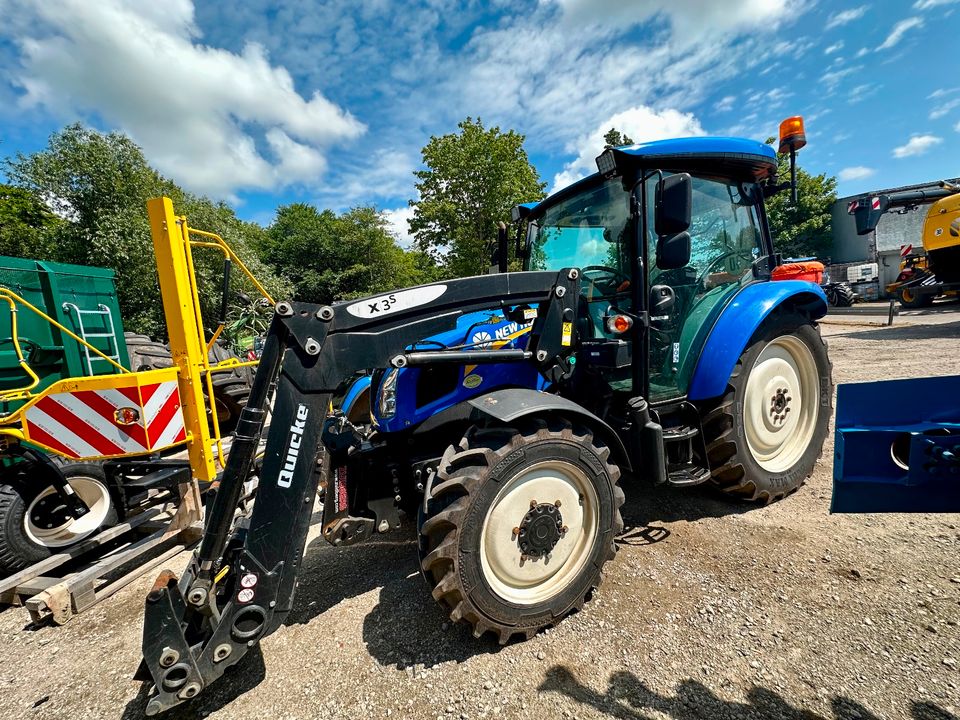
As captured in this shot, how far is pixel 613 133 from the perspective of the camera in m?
14.5

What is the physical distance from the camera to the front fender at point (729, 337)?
2.95 meters

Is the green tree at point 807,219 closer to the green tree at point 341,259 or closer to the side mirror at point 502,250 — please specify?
the green tree at point 341,259

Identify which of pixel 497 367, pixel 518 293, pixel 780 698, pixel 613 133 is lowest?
pixel 780 698

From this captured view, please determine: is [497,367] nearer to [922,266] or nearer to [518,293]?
[518,293]

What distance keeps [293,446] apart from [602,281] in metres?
2.20

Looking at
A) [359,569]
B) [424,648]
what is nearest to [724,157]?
A: [424,648]

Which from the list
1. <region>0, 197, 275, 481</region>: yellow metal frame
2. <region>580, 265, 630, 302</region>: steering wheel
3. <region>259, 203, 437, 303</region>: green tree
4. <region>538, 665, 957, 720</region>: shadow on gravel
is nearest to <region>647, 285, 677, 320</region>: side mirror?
<region>580, 265, 630, 302</region>: steering wheel

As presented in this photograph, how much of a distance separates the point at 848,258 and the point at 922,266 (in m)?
16.5

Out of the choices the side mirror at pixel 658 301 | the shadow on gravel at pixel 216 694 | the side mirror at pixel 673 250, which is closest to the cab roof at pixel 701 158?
the side mirror at pixel 673 250

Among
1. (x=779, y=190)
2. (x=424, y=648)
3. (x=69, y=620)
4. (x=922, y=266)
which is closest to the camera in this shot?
(x=424, y=648)

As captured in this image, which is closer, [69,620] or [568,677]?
[568,677]

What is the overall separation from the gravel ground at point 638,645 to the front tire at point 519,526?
0.22 metres

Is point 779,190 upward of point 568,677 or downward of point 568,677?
upward

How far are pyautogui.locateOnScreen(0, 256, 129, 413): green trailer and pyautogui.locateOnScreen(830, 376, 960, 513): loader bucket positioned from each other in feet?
20.9
